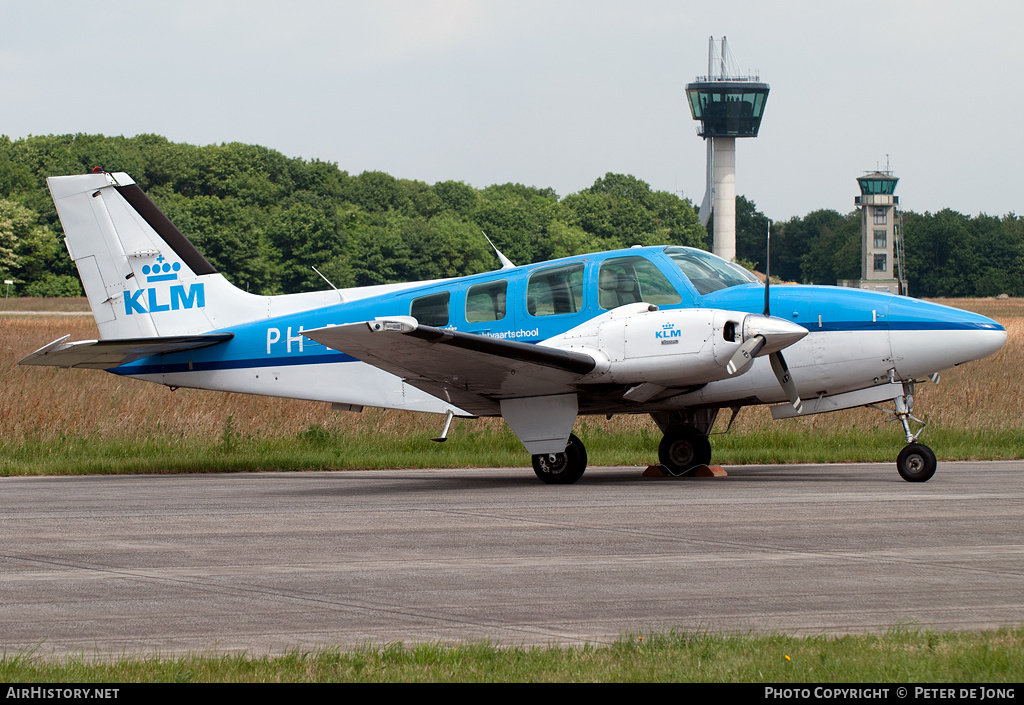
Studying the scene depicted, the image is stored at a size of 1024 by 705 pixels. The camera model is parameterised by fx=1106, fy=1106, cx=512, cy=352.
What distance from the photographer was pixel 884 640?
18.1 feet

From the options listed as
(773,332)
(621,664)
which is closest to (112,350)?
(773,332)

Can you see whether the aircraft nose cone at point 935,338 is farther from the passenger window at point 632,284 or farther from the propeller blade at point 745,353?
the passenger window at point 632,284

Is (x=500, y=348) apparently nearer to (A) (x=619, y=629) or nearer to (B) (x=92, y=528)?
(B) (x=92, y=528)

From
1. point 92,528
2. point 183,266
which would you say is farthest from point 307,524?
point 183,266

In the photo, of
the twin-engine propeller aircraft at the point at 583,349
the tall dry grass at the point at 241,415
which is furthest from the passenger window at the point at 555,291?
the tall dry grass at the point at 241,415

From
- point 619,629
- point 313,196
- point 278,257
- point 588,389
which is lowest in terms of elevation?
point 619,629

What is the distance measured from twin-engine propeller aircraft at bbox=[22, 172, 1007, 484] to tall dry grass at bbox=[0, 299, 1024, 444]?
3892 millimetres

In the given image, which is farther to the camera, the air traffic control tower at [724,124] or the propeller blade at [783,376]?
the air traffic control tower at [724,124]

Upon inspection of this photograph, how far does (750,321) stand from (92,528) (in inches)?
279

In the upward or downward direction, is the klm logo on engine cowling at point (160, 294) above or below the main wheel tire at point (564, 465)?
above

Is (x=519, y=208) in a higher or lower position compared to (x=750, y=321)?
higher

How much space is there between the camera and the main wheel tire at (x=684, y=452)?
14320mm

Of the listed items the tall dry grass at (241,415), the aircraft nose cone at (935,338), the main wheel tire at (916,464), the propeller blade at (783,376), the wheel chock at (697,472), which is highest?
the aircraft nose cone at (935,338)

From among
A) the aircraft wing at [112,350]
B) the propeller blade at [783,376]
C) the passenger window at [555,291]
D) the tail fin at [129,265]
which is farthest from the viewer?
the tail fin at [129,265]
